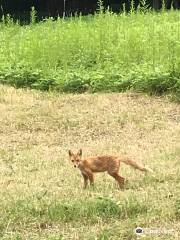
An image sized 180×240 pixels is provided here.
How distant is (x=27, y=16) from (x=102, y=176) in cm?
2462

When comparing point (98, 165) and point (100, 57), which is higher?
point (98, 165)

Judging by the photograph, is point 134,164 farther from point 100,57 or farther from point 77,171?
point 100,57

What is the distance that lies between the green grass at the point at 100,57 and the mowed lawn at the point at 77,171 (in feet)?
1.63

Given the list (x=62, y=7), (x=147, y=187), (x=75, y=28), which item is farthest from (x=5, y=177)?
(x=62, y=7)

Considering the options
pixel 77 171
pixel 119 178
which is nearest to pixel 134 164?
pixel 119 178

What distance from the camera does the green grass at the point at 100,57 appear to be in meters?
12.0

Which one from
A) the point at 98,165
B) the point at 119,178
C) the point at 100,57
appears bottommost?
the point at 100,57

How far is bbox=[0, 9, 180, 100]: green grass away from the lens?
12023 millimetres

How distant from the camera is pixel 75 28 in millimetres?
15148

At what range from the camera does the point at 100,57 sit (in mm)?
13578

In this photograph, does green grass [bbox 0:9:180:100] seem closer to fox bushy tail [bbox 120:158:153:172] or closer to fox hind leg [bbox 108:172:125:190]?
fox bushy tail [bbox 120:158:153:172]

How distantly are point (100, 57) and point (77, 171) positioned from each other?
646 centimetres

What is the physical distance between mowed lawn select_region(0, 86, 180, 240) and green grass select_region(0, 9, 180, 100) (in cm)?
50

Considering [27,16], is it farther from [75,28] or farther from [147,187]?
[147,187]
